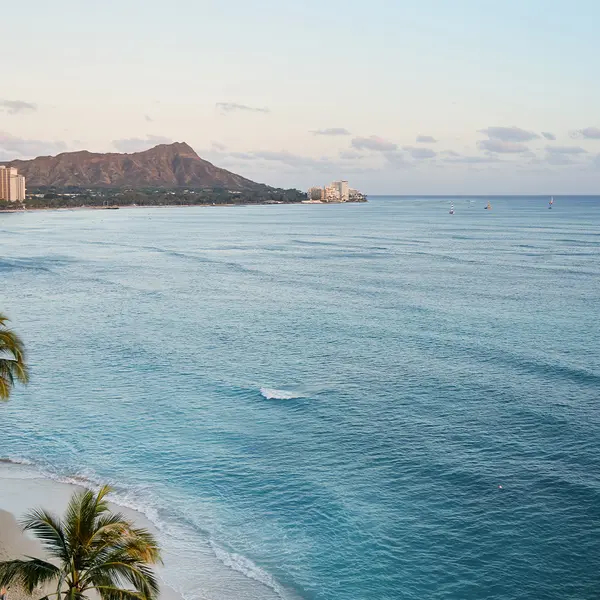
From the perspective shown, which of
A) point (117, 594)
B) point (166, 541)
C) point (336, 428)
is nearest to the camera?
point (117, 594)

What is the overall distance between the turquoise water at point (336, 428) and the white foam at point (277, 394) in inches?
6.6

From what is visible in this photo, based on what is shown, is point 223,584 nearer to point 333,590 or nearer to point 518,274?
point 333,590

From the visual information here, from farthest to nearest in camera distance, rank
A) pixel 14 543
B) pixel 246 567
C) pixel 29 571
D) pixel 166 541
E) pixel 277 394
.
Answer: pixel 277 394, pixel 166 541, pixel 14 543, pixel 246 567, pixel 29 571

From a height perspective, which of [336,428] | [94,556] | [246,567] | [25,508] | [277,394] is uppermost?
[94,556]

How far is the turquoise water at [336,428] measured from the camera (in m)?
24.1

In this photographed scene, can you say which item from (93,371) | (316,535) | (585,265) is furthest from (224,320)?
(585,265)

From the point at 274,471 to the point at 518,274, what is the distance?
199ft

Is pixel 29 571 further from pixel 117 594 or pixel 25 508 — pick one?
pixel 25 508

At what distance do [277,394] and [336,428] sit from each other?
583 cm

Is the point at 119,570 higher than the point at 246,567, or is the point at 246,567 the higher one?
the point at 119,570

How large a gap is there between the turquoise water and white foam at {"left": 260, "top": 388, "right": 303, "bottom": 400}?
0.17 meters

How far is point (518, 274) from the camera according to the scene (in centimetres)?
8506

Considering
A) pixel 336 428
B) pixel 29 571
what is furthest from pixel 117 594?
Result: pixel 336 428

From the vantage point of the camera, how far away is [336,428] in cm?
3503
